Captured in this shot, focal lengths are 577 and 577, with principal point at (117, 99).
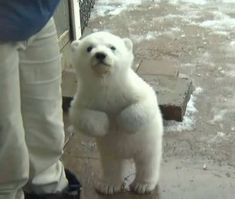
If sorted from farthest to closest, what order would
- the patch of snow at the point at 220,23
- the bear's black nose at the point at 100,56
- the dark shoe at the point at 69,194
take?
the patch of snow at the point at 220,23, the dark shoe at the point at 69,194, the bear's black nose at the point at 100,56

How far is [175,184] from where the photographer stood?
2660 millimetres

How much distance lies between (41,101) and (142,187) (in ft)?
2.36

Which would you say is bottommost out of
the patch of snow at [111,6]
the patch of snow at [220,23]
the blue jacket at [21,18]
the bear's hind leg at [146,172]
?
the patch of snow at [111,6]

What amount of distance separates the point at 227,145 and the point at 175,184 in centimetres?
50

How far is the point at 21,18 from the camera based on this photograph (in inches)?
71.7

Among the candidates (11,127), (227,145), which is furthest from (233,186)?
(11,127)

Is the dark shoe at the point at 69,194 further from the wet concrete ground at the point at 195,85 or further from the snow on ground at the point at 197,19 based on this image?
the snow on ground at the point at 197,19

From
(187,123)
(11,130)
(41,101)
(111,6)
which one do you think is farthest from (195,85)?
(111,6)

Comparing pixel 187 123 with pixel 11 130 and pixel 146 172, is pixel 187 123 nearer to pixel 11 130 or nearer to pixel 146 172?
pixel 146 172

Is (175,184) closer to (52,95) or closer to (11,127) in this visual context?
(52,95)

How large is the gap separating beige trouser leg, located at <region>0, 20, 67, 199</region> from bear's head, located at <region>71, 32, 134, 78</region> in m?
0.13

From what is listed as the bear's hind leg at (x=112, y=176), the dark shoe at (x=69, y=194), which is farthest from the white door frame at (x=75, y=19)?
the dark shoe at (x=69, y=194)

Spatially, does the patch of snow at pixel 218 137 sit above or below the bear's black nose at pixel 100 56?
below

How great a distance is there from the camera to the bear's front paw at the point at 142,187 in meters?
2.55
